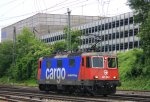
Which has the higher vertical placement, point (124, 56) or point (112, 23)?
point (112, 23)

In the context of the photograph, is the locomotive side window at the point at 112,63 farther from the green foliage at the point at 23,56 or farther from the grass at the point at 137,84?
the green foliage at the point at 23,56

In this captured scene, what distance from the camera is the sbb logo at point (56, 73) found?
30.8m

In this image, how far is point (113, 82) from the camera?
27938 millimetres

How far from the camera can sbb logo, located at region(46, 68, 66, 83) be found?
3078 centimetres

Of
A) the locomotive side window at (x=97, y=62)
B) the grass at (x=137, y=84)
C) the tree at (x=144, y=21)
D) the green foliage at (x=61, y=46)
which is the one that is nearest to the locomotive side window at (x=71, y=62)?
the locomotive side window at (x=97, y=62)

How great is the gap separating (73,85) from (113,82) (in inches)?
119

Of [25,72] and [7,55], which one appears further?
[7,55]

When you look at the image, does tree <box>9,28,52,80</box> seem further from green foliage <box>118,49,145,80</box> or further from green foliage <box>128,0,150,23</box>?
green foliage <box>128,0,150,23</box>

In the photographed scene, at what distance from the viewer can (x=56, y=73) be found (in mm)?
31859

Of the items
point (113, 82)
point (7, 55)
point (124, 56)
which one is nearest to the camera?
point (113, 82)

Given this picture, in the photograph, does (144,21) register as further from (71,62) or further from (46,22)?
(46,22)

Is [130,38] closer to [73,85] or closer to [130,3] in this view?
[130,3]

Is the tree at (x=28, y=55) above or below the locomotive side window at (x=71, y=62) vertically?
above

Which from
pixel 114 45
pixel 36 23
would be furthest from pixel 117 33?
pixel 36 23
